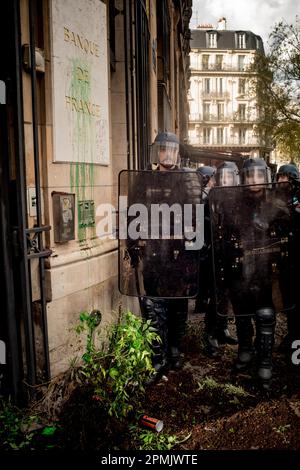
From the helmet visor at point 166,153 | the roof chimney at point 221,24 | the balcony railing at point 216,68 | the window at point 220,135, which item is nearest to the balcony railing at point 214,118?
the window at point 220,135

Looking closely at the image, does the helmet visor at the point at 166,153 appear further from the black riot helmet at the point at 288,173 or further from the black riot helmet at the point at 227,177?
the black riot helmet at the point at 288,173

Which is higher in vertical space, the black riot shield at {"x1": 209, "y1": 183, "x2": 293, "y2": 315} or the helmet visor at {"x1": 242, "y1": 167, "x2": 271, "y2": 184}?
the helmet visor at {"x1": 242, "y1": 167, "x2": 271, "y2": 184}

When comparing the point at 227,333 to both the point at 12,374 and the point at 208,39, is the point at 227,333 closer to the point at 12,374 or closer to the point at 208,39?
the point at 12,374

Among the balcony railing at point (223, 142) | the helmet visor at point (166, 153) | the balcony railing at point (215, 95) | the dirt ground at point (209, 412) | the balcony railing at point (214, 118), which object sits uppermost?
the balcony railing at point (215, 95)

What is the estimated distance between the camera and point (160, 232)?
3.63 m

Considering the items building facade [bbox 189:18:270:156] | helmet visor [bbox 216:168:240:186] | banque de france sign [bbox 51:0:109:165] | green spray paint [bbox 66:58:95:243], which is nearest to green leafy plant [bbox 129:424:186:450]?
green spray paint [bbox 66:58:95:243]

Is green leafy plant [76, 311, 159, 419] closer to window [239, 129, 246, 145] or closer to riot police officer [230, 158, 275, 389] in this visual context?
riot police officer [230, 158, 275, 389]

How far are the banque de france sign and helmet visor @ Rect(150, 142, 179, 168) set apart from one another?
51cm

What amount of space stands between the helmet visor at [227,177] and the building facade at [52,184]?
3.64 ft

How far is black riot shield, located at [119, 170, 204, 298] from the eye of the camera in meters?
3.61

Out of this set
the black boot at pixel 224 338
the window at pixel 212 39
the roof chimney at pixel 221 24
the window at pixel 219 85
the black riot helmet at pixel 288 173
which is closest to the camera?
the black boot at pixel 224 338

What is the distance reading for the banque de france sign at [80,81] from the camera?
3416 mm

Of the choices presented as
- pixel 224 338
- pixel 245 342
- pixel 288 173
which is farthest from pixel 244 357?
pixel 288 173
